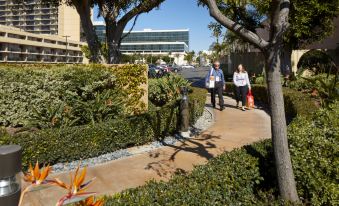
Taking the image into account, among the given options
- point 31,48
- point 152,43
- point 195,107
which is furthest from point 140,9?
point 152,43

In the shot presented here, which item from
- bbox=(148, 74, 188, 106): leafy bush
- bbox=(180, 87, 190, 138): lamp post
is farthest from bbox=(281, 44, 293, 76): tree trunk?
bbox=(180, 87, 190, 138): lamp post

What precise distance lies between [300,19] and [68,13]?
119 meters

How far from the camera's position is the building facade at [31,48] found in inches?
3235

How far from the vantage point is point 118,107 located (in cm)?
823

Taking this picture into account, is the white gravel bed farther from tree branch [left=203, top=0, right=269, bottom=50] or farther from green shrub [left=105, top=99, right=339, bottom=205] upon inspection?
tree branch [left=203, top=0, right=269, bottom=50]

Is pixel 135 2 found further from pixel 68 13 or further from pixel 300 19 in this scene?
pixel 68 13

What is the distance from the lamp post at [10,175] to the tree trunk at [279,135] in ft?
9.29

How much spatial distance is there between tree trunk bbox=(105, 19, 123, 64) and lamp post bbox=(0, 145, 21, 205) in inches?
483

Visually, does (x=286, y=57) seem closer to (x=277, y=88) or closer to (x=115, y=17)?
(x=115, y=17)

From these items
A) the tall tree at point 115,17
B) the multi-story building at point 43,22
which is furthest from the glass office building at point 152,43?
the tall tree at point 115,17

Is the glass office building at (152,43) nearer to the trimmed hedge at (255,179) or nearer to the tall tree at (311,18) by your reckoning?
the tall tree at (311,18)

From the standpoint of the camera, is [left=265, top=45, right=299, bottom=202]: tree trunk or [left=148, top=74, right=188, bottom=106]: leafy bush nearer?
[left=265, top=45, right=299, bottom=202]: tree trunk

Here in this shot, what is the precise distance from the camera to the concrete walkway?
5.23 m

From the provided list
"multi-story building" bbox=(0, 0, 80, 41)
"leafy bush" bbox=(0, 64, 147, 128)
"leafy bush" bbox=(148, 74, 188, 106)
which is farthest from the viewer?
"multi-story building" bbox=(0, 0, 80, 41)
